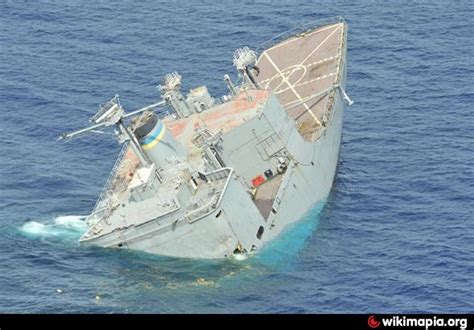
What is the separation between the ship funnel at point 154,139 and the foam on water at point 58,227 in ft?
29.4

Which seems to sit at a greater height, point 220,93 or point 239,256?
point 220,93

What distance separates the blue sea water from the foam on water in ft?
0.56

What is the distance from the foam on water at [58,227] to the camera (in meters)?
90.7

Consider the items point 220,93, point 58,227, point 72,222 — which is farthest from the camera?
point 220,93

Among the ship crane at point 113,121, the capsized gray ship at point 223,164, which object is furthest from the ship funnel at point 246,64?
the ship crane at point 113,121

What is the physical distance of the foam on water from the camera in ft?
298

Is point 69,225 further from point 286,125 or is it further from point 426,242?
point 426,242

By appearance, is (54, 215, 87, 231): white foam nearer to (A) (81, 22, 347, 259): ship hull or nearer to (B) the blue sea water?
(B) the blue sea water

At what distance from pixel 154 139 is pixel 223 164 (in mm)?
7347

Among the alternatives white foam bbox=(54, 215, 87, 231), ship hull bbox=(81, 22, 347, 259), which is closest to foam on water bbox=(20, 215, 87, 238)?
white foam bbox=(54, 215, 87, 231)

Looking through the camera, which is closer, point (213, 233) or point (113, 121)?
point (213, 233)

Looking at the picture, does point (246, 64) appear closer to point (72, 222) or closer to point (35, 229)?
point (72, 222)

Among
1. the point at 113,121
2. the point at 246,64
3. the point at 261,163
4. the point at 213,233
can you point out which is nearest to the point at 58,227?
the point at 113,121

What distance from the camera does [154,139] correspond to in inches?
3541
